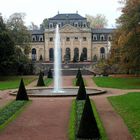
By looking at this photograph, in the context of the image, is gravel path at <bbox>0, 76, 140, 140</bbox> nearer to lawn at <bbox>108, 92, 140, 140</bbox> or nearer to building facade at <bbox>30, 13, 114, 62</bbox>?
lawn at <bbox>108, 92, 140, 140</bbox>

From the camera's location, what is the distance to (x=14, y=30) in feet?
219

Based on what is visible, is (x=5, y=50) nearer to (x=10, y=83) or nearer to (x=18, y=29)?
(x=10, y=83)

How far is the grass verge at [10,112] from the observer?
17778mm

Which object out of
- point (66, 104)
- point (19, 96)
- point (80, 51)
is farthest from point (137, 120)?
point (80, 51)

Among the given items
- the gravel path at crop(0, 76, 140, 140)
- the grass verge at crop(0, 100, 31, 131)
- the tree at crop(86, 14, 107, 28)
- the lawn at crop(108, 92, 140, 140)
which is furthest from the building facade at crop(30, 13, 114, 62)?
the gravel path at crop(0, 76, 140, 140)

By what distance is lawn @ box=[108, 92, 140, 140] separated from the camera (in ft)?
51.3

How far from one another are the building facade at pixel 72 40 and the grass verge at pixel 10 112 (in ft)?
281

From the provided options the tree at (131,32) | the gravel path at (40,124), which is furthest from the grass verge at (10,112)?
the tree at (131,32)

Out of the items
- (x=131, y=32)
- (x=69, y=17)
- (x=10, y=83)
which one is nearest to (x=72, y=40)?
(x=69, y=17)

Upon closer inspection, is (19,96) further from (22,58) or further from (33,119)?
(22,58)

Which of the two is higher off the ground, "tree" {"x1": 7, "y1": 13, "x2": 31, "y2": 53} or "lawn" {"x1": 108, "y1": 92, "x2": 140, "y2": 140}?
"tree" {"x1": 7, "y1": 13, "x2": 31, "y2": 53}

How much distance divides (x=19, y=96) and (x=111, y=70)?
42316mm

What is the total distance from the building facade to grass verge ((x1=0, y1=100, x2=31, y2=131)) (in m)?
85.5

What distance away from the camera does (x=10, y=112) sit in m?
20.6
